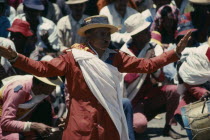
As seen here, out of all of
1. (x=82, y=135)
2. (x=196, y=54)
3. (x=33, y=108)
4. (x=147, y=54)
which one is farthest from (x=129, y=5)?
(x=82, y=135)

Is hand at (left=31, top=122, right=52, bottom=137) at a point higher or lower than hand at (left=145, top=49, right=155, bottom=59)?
lower

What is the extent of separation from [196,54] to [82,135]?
2.38 m

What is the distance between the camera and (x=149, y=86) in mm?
9000

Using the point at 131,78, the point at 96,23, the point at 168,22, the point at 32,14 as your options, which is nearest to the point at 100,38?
the point at 96,23

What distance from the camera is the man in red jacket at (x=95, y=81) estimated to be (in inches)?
254

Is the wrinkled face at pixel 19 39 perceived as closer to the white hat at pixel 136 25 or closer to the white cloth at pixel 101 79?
the white hat at pixel 136 25

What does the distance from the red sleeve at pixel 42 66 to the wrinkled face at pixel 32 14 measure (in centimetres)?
405

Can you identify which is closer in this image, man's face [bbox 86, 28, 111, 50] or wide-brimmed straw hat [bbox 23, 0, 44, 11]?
man's face [bbox 86, 28, 111, 50]

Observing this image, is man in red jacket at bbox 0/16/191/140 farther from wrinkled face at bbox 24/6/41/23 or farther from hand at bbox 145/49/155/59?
wrinkled face at bbox 24/6/41/23

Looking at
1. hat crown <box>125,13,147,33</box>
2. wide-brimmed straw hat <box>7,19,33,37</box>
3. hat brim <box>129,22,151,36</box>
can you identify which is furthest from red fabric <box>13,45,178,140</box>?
wide-brimmed straw hat <box>7,19,33,37</box>

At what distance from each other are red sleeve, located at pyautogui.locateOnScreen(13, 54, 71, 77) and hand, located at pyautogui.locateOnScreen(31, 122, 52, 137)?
998 millimetres

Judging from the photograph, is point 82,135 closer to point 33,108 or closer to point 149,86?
point 33,108

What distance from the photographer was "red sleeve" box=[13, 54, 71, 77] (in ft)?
19.9

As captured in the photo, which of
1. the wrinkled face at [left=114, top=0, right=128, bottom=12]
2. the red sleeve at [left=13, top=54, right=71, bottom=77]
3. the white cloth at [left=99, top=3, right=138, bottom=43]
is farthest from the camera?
the wrinkled face at [left=114, top=0, right=128, bottom=12]
